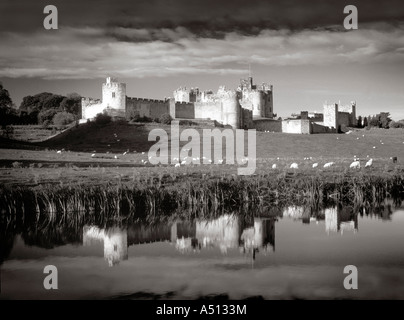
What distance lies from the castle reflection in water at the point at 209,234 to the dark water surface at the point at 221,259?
26mm

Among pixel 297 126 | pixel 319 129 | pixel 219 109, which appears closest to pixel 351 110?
pixel 319 129

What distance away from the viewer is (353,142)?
1580 inches

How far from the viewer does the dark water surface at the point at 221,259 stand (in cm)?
968

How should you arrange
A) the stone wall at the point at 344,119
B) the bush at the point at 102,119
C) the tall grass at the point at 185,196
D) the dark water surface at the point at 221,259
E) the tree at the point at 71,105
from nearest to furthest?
the dark water surface at the point at 221,259, the tall grass at the point at 185,196, the bush at the point at 102,119, the stone wall at the point at 344,119, the tree at the point at 71,105

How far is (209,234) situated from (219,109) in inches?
1596

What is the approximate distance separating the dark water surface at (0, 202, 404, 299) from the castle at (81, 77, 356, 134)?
32.6 m

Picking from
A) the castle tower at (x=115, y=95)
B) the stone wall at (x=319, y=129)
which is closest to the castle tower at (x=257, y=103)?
the stone wall at (x=319, y=129)

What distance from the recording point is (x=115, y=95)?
49.2 meters

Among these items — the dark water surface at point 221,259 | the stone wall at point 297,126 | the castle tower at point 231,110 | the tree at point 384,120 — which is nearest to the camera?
the dark water surface at point 221,259

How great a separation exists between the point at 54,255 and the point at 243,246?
455 cm

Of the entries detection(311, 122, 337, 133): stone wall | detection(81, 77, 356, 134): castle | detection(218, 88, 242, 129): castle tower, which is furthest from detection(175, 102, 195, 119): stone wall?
detection(311, 122, 337, 133): stone wall

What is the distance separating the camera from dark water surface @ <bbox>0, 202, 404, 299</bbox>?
968 centimetres

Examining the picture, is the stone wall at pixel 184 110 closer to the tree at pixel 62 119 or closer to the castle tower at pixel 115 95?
the castle tower at pixel 115 95

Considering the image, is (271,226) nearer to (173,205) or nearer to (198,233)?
(198,233)
